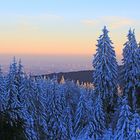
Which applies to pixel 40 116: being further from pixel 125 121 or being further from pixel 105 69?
pixel 125 121

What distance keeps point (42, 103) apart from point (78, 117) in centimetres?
637

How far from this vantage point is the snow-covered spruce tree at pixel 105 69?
57.4 meters

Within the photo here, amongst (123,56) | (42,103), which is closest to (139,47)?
(123,56)

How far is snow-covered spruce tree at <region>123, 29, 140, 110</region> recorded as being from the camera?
190 ft

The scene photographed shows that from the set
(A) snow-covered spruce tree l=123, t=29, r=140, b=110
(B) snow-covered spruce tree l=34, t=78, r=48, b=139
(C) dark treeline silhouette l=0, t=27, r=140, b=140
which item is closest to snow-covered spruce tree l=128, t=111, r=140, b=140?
(C) dark treeline silhouette l=0, t=27, r=140, b=140

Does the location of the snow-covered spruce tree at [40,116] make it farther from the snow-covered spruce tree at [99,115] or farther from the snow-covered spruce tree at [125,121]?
the snow-covered spruce tree at [125,121]

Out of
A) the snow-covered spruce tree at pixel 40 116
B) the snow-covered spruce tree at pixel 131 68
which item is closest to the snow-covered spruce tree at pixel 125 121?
the snow-covered spruce tree at pixel 131 68

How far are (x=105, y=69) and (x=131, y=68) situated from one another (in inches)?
155

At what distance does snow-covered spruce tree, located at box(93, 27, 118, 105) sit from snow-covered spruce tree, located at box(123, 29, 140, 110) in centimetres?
173

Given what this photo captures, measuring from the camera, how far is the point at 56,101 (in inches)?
2734

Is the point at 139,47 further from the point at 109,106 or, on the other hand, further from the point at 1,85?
the point at 1,85

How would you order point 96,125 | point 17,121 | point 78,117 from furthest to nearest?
1. point 78,117
2. point 96,125
3. point 17,121

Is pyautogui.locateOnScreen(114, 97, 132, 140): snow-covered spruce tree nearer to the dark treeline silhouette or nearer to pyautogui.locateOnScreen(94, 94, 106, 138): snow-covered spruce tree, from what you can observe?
the dark treeline silhouette

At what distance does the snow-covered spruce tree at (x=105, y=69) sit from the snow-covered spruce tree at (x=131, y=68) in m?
1.73
